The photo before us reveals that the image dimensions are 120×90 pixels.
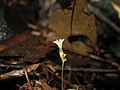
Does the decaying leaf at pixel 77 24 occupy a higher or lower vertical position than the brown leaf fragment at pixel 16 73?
higher

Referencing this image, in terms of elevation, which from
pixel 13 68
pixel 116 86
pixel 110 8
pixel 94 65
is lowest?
pixel 116 86

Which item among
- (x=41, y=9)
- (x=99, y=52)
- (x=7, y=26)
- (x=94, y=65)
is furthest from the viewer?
(x=41, y=9)

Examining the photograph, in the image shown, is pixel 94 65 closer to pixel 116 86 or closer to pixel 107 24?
pixel 116 86

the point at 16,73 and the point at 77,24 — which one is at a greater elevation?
the point at 77,24

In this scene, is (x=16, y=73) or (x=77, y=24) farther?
(x=77, y=24)

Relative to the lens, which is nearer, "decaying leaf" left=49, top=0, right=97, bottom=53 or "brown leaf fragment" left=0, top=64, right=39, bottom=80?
"brown leaf fragment" left=0, top=64, right=39, bottom=80

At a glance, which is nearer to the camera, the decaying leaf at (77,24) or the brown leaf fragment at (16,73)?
the brown leaf fragment at (16,73)

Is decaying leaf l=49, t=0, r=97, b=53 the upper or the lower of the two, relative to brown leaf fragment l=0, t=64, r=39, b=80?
upper

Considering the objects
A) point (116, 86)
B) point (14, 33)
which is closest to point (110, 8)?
point (116, 86)
